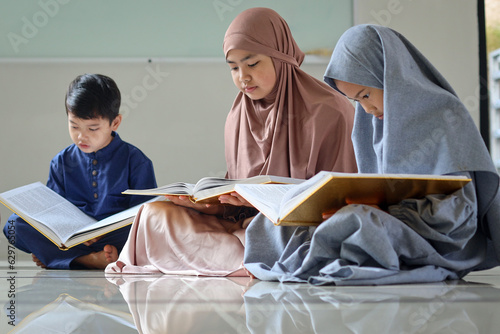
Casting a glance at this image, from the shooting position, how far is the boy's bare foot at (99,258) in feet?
7.51

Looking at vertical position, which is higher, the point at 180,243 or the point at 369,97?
the point at 369,97

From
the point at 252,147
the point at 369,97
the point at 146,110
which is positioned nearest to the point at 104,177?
the point at 252,147

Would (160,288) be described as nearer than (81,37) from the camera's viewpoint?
Yes

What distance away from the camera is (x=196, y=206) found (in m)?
1.93

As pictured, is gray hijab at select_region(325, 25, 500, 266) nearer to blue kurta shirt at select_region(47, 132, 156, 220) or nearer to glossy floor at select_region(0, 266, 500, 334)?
glossy floor at select_region(0, 266, 500, 334)

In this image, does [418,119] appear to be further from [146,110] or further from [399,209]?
[146,110]

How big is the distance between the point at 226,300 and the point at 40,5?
126 inches

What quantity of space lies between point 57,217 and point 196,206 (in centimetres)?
57

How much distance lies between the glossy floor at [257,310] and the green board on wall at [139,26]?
271 centimetres

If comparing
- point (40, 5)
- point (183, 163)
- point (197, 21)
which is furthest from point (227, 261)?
point (40, 5)

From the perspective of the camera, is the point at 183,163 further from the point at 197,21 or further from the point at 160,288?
the point at 160,288

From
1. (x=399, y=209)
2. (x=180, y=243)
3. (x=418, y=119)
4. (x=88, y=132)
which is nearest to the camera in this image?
(x=399, y=209)

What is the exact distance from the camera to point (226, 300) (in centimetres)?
95

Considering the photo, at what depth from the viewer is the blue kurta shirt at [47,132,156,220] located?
251cm
